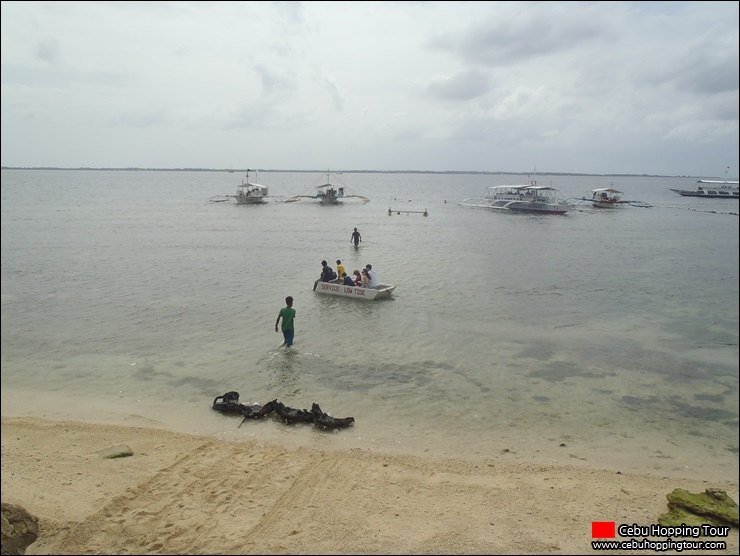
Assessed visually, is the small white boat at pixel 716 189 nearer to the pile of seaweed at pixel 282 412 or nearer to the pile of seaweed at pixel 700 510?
the pile of seaweed at pixel 700 510

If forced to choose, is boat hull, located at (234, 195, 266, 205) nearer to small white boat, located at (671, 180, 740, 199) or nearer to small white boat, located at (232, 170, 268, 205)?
small white boat, located at (232, 170, 268, 205)

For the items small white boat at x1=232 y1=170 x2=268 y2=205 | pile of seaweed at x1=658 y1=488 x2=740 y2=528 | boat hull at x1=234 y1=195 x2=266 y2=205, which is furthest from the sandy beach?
boat hull at x1=234 y1=195 x2=266 y2=205

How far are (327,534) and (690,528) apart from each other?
502cm

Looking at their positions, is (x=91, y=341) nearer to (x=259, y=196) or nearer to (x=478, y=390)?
(x=478, y=390)

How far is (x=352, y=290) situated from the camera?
22.6 metres

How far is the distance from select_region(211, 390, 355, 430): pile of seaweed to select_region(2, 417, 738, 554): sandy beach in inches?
41.2

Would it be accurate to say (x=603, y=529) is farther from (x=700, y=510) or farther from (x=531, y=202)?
(x=531, y=202)

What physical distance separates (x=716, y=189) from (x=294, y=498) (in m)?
134

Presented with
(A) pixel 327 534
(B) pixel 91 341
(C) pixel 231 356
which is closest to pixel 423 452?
(A) pixel 327 534

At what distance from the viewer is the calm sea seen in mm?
10992

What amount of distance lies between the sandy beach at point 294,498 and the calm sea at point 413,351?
3.35ft

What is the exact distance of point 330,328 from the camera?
740 inches

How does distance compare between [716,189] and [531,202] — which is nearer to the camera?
[531,202]

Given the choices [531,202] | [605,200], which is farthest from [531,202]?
[605,200]
